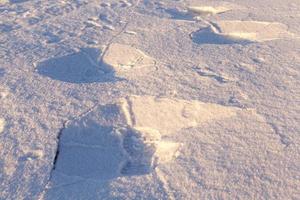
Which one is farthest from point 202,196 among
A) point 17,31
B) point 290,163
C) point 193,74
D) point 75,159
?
point 17,31

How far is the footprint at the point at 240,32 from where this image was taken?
7.43 feet

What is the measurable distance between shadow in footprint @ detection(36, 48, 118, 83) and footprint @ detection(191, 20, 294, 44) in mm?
509

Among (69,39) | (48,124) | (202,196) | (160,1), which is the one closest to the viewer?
(202,196)

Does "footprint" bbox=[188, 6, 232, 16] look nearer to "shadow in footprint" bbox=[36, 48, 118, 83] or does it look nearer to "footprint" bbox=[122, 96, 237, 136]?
"shadow in footprint" bbox=[36, 48, 118, 83]

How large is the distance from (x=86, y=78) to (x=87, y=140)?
442 millimetres

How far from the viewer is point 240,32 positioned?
234 centimetres

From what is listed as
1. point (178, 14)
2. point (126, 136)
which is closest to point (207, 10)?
point (178, 14)

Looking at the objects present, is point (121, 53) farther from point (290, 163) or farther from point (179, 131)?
point (290, 163)

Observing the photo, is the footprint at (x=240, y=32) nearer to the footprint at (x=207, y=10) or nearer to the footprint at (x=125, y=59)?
the footprint at (x=207, y=10)

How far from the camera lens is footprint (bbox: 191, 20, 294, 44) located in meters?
2.26

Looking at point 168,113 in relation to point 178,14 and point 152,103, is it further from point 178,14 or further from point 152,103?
point 178,14

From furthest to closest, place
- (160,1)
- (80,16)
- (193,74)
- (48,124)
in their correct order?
(160,1)
(80,16)
(193,74)
(48,124)

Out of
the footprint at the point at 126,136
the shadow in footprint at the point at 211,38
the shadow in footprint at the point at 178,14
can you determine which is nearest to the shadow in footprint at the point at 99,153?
the footprint at the point at 126,136

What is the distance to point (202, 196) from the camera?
1366mm
